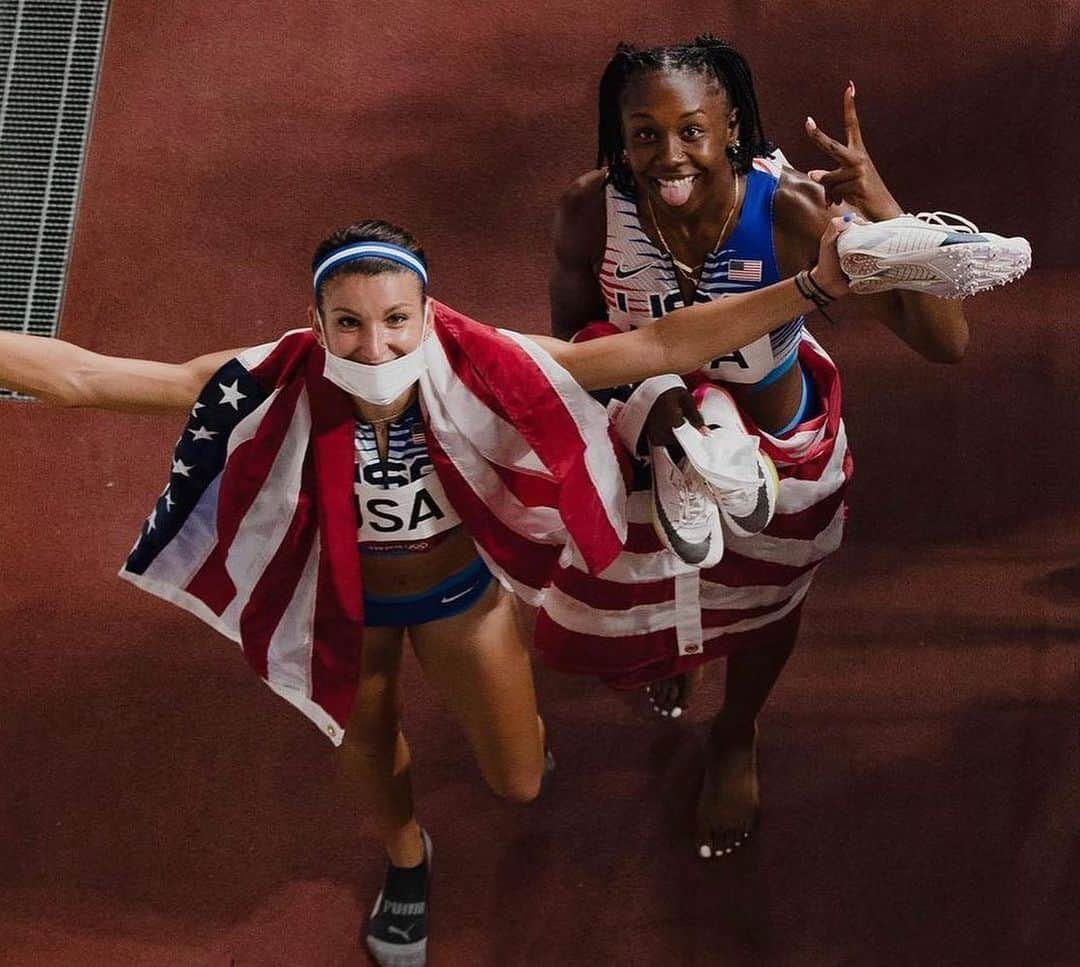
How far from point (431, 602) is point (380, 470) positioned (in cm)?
31

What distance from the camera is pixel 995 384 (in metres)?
3.99

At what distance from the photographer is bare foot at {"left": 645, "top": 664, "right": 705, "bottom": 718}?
366 centimetres

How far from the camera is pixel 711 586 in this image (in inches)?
121

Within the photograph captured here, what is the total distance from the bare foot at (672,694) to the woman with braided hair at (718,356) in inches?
17.9

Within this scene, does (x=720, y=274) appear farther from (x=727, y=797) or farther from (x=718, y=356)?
(x=727, y=797)

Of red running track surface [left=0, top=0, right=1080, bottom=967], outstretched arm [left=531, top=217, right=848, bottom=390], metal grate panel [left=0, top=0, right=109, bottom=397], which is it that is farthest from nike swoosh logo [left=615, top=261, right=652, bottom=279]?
metal grate panel [left=0, top=0, right=109, bottom=397]

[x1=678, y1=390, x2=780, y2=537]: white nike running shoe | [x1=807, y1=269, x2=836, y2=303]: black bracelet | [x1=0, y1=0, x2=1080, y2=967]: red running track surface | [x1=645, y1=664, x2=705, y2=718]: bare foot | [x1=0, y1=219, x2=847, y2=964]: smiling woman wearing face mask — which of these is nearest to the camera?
[x1=807, y1=269, x2=836, y2=303]: black bracelet

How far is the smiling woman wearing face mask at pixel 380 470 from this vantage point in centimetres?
249

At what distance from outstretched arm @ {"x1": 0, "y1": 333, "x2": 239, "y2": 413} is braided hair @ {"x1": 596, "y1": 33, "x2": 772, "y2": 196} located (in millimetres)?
780

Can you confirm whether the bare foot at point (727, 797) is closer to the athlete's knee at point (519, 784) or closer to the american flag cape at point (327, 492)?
the athlete's knee at point (519, 784)

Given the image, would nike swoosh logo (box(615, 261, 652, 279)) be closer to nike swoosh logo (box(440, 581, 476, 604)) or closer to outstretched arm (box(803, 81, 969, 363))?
outstretched arm (box(803, 81, 969, 363))

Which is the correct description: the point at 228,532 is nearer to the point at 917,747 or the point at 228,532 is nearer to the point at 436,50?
the point at 917,747

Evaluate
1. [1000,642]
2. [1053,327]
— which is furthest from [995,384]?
[1000,642]

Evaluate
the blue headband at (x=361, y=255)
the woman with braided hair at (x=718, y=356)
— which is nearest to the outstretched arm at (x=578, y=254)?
the woman with braided hair at (x=718, y=356)
